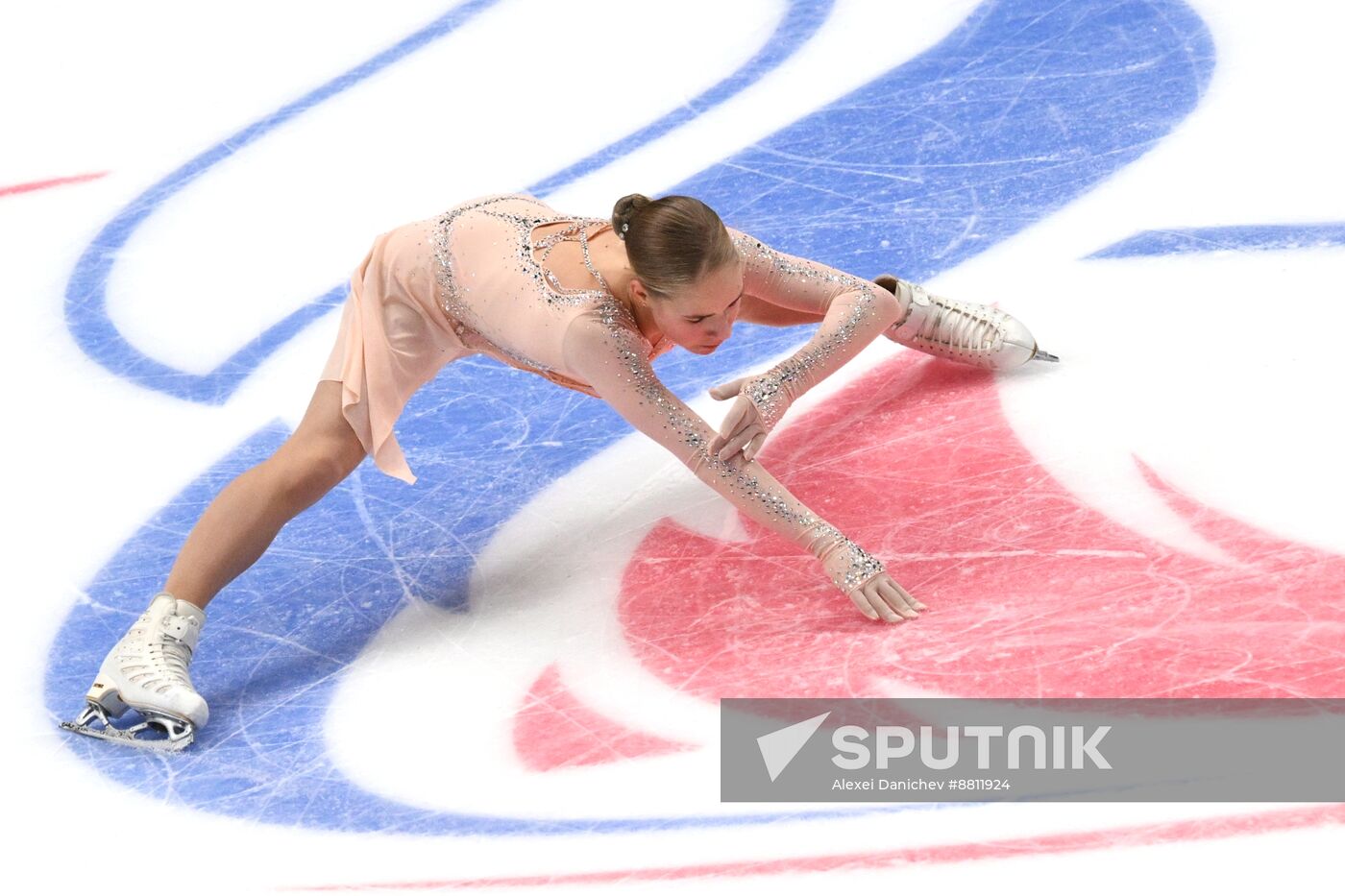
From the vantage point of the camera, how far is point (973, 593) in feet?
10.6

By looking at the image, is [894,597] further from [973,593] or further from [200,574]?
[200,574]

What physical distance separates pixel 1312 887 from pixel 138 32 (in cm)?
579

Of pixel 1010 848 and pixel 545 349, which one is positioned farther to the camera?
pixel 545 349

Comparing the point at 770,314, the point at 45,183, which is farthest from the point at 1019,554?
the point at 45,183

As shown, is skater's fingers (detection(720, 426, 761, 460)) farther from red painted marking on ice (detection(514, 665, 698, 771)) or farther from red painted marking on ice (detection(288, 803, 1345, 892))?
red painted marking on ice (detection(288, 803, 1345, 892))

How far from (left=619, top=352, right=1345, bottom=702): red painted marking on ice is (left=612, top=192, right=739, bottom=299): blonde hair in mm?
731

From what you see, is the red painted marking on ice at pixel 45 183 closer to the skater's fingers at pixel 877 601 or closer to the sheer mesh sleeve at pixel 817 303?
the sheer mesh sleeve at pixel 817 303

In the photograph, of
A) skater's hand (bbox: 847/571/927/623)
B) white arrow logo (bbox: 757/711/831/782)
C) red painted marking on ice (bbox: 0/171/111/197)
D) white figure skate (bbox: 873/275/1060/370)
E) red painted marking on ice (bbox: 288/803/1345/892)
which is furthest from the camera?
red painted marking on ice (bbox: 0/171/111/197)

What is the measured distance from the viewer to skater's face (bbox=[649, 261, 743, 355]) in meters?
3.03

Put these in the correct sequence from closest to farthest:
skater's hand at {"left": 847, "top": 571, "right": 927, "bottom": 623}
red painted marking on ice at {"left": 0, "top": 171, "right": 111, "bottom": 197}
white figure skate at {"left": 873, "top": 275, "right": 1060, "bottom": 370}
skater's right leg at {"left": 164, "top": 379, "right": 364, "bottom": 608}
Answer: skater's hand at {"left": 847, "top": 571, "right": 927, "bottom": 623}, skater's right leg at {"left": 164, "top": 379, "right": 364, "bottom": 608}, white figure skate at {"left": 873, "top": 275, "right": 1060, "bottom": 370}, red painted marking on ice at {"left": 0, "top": 171, "right": 111, "bottom": 197}

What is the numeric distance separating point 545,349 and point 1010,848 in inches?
52.0

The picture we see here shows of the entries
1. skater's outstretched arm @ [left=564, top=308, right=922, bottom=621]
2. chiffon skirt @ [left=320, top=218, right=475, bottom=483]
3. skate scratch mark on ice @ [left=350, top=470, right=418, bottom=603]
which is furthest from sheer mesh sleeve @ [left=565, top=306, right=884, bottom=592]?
skate scratch mark on ice @ [left=350, top=470, right=418, bottom=603]

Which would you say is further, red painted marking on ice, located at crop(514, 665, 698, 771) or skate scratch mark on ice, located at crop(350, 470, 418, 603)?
skate scratch mark on ice, located at crop(350, 470, 418, 603)

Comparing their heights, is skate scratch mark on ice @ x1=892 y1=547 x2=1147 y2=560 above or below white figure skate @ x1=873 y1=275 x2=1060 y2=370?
below
